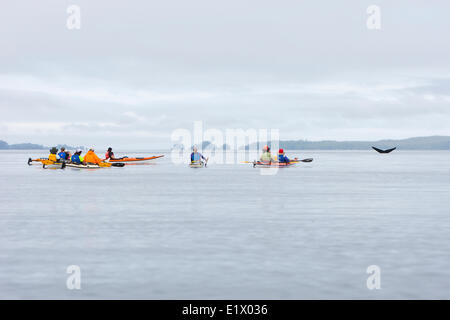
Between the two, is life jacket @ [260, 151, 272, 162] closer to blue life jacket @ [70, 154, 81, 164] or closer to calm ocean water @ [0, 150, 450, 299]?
blue life jacket @ [70, 154, 81, 164]

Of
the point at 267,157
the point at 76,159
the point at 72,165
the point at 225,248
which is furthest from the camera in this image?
the point at 267,157

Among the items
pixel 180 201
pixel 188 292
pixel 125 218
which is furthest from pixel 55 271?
pixel 180 201

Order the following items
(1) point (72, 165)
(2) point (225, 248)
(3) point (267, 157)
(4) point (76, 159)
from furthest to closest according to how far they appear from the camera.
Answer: (3) point (267, 157) → (1) point (72, 165) → (4) point (76, 159) → (2) point (225, 248)

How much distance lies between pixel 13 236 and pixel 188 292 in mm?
10949

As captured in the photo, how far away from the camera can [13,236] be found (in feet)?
72.3

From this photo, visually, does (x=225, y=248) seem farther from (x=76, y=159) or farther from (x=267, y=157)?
(x=267, y=157)

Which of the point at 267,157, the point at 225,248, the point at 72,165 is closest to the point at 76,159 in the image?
the point at 72,165

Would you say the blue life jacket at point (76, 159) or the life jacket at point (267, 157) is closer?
the blue life jacket at point (76, 159)

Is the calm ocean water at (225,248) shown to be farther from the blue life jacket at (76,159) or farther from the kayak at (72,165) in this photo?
the kayak at (72,165)

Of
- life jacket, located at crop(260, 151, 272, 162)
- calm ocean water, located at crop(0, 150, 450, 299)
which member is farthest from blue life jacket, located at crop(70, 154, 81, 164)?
calm ocean water, located at crop(0, 150, 450, 299)

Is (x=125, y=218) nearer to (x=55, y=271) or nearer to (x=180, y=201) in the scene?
(x=180, y=201)

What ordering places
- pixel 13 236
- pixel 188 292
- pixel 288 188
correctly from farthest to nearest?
pixel 288 188
pixel 13 236
pixel 188 292

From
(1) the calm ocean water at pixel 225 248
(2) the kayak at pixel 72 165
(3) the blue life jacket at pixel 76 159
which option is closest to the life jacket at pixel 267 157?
(2) the kayak at pixel 72 165

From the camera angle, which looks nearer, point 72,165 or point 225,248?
point 225,248
